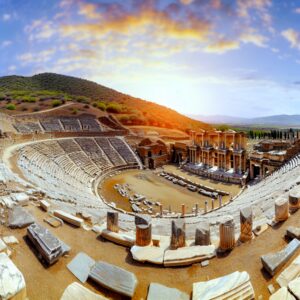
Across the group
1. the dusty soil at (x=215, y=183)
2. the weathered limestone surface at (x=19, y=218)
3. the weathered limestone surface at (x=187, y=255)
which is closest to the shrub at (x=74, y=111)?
the dusty soil at (x=215, y=183)

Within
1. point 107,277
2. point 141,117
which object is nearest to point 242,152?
point 107,277

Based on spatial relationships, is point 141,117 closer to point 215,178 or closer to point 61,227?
point 215,178

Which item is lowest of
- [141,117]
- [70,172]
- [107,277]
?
[70,172]

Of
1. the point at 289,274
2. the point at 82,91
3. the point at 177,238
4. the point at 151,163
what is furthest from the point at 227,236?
the point at 82,91

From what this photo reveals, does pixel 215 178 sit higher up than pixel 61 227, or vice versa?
pixel 61 227

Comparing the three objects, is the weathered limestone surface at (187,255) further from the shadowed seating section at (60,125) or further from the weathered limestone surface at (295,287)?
the shadowed seating section at (60,125)

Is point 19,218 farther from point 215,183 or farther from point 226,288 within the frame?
point 215,183

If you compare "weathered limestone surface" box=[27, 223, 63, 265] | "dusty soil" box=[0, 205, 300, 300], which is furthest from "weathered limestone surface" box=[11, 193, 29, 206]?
"weathered limestone surface" box=[27, 223, 63, 265]
